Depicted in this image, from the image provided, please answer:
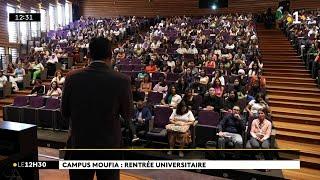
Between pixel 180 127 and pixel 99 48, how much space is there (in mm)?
4138

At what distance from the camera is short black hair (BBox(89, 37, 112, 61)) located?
180 cm

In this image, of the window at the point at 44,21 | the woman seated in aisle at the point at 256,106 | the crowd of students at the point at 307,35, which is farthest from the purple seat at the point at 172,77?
the window at the point at 44,21

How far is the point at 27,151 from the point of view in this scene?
8.36 ft

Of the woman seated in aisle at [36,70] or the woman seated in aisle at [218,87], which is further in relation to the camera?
the woman seated in aisle at [36,70]

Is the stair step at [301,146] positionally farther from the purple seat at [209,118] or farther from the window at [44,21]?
the window at [44,21]

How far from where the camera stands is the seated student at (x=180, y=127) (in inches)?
229

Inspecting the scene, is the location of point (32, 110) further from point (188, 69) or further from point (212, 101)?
point (188, 69)

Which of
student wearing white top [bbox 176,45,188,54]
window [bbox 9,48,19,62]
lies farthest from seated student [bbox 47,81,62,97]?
window [bbox 9,48,19,62]

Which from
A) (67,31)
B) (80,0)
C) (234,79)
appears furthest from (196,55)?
(80,0)

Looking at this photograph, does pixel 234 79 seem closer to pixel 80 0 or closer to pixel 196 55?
pixel 196 55

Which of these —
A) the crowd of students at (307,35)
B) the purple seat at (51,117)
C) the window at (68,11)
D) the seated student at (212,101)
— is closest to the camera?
the seated student at (212,101)

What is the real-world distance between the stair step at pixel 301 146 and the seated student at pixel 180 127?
67.2 inches

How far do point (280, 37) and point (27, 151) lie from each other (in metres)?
13.3

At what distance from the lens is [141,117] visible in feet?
21.5
